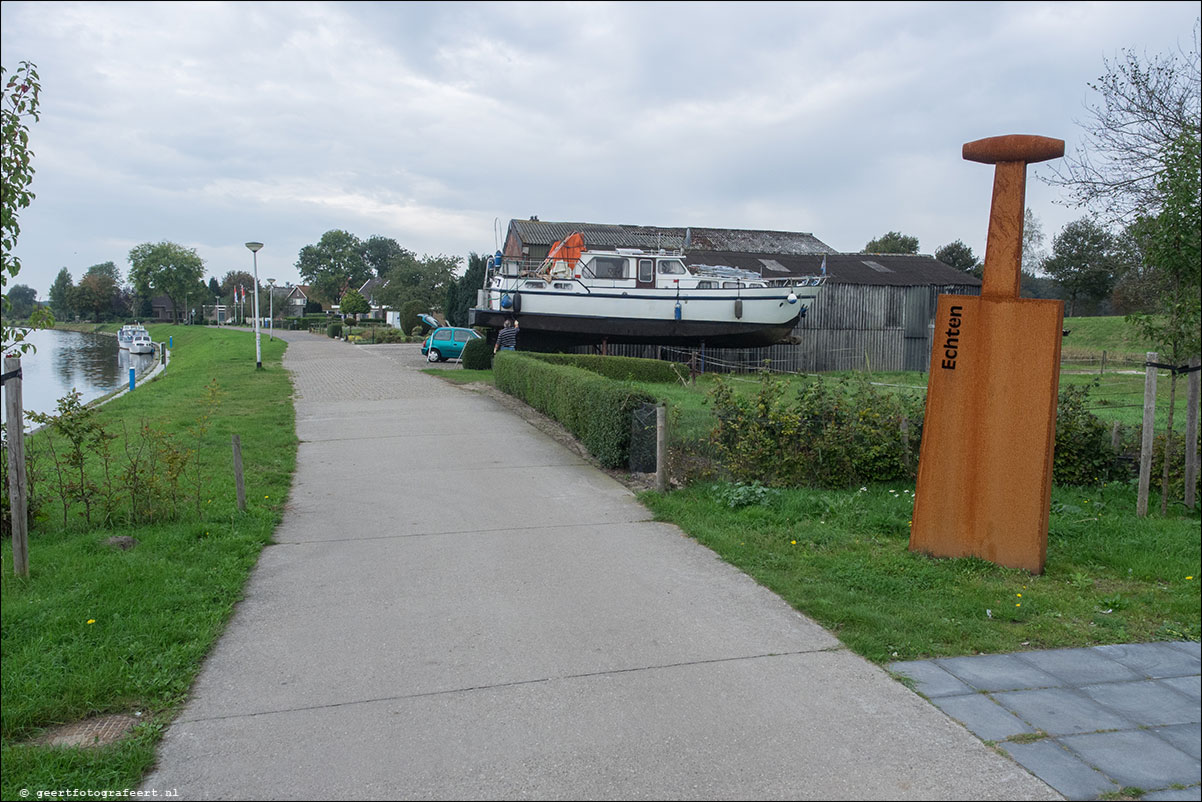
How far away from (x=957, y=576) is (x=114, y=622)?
582 centimetres

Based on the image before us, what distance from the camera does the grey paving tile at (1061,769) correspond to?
3.58m

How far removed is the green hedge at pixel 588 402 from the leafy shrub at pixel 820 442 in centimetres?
166

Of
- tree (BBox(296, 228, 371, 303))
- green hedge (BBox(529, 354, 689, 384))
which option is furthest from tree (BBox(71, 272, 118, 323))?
green hedge (BBox(529, 354, 689, 384))

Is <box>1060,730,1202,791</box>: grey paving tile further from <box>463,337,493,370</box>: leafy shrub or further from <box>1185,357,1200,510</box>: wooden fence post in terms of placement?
<box>463,337,493,370</box>: leafy shrub

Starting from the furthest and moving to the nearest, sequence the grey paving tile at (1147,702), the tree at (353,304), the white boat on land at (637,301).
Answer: the tree at (353,304) < the white boat on land at (637,301) < the grey paving tile at (1147,702)

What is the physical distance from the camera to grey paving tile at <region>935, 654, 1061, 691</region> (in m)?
4.62

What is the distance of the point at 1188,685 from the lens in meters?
4.14

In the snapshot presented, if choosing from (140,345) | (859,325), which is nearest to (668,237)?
(859,325)

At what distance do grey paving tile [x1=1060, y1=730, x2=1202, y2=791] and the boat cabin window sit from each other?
26.2m

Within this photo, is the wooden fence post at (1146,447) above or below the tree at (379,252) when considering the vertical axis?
below

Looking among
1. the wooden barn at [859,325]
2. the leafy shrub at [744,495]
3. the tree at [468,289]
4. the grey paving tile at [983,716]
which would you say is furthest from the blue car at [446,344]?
the grey paving tile at [983,716]

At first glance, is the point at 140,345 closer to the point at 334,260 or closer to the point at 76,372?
the point at 76,372

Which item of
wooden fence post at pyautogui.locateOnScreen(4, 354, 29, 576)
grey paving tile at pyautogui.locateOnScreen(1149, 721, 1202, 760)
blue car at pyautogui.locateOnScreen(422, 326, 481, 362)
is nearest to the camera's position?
grey paving tile at pyautogui.locateOnScreen(1149, 721, 1202, 760)

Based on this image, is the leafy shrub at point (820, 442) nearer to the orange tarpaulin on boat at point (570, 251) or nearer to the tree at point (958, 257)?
the orange tarpaulin on boat at point (570, 251)
